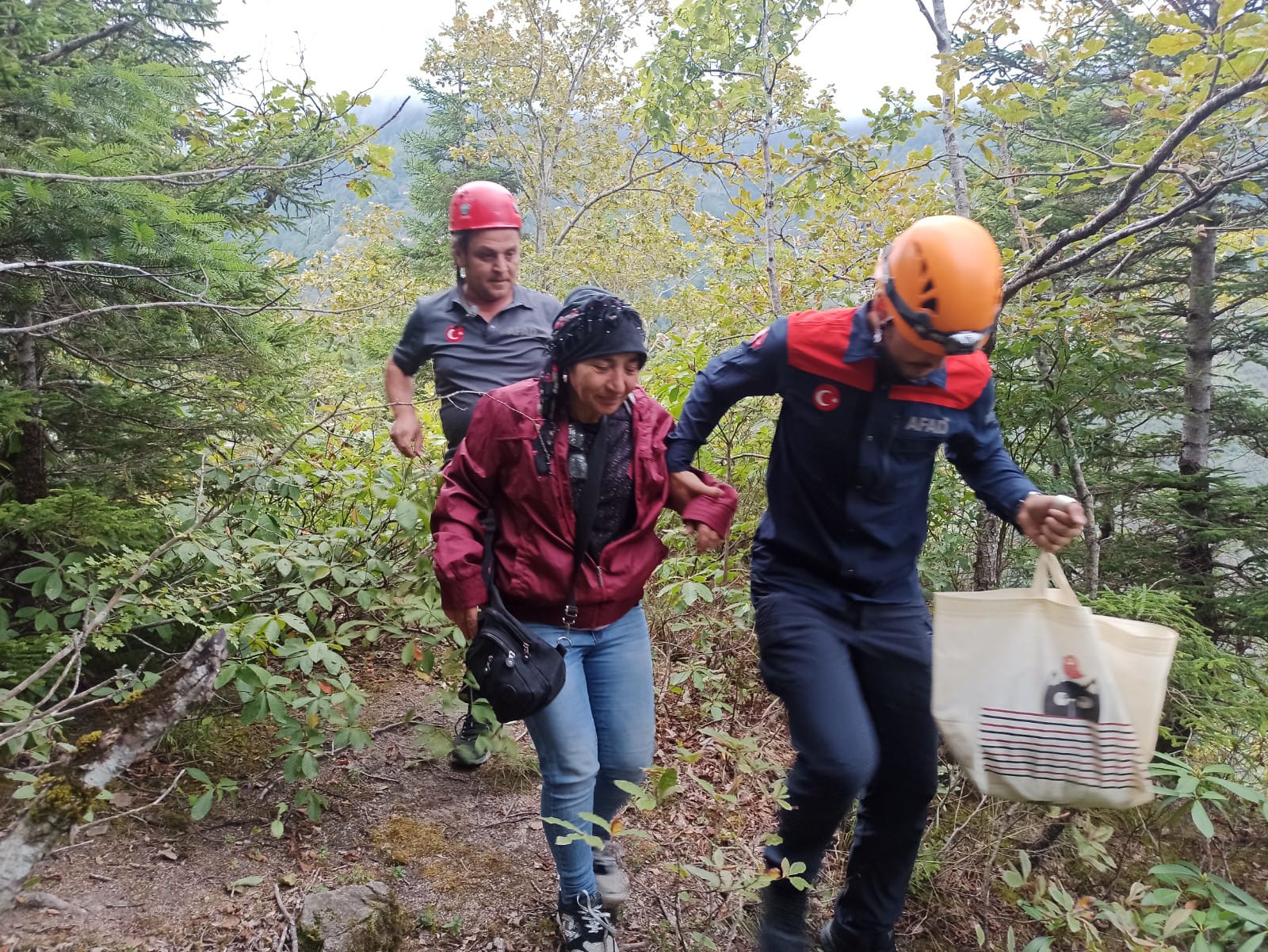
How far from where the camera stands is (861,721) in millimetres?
2258

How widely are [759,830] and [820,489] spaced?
188cm

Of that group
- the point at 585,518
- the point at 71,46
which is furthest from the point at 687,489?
the point at 71,46

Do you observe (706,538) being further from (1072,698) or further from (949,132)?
(949,132)

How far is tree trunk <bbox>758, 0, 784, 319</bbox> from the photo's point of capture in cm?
566

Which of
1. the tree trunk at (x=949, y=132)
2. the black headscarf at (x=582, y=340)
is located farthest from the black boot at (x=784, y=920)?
the tree trunk at (x=949, y=132)

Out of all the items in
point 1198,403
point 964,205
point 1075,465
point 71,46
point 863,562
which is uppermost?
point 71,46

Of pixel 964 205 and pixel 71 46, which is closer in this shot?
pixel 71 46

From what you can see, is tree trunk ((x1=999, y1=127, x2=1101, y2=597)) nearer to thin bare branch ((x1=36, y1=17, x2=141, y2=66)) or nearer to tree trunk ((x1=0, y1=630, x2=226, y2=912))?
tree trunk ((x1=0, y1=630, x2=226, y2=912))

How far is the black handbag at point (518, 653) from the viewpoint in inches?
87.8

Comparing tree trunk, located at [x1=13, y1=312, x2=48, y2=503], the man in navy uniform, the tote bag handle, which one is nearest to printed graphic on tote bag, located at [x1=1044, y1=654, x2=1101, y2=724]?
the tote bag handle

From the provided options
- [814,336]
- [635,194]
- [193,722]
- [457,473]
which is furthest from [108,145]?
[635,194]

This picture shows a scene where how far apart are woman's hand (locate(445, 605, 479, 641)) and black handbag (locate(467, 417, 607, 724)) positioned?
0.02 metres

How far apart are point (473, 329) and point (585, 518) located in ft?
4.95

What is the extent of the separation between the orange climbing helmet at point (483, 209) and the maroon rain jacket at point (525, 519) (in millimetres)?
1157
